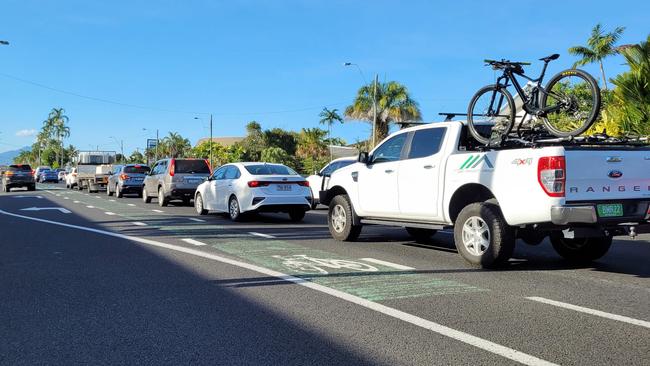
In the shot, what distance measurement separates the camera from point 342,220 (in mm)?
10656

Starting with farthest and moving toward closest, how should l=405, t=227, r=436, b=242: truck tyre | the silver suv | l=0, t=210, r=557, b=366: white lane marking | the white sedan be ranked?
the silver suv, the white sedan, l=405, t=227, r=436, b=242: truck tyre, l=0, t=210, r=557, b=366: white lane marking

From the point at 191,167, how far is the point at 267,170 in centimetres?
684

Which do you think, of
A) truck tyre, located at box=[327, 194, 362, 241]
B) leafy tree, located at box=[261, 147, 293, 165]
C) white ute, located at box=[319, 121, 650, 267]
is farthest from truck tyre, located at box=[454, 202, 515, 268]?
leafy tree, located at box=[261, 147, 293, 165]

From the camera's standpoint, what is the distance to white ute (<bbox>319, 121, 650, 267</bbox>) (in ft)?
21.9

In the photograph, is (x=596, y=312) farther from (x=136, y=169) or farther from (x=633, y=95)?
(x=136, y=169)

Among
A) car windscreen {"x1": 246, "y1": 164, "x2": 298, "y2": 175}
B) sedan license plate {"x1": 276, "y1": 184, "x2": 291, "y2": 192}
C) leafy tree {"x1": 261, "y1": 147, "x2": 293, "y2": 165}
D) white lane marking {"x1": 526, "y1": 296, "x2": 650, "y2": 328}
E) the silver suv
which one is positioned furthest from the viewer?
leafy tree {"x1": 261, "y1": 147, "x2": 293, "y2": 165}

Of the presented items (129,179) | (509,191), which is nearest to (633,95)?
(509,191)

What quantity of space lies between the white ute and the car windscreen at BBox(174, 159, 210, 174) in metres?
12.4

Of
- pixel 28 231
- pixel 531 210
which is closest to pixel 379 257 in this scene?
pixel 531 210

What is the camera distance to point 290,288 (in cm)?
634

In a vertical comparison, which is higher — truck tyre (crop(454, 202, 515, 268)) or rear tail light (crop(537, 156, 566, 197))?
rear tail light (crop(537, 156, 566, 197))

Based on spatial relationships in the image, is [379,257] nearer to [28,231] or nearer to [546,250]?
[546,250]

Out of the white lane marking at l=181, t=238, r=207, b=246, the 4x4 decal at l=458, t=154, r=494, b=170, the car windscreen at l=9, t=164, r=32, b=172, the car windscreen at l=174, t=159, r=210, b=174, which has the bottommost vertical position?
the white lane marking at l=181, t=238, r=207, b=246

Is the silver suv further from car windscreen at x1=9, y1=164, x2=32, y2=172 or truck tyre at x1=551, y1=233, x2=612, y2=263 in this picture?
car windscreen at x1=9, y1=164, x2=32, y2=172
